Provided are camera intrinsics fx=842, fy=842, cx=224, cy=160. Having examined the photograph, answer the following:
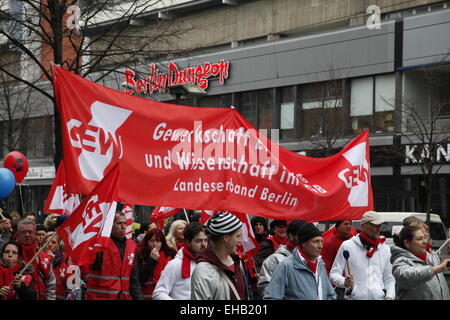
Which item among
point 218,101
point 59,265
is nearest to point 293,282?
point 59,265

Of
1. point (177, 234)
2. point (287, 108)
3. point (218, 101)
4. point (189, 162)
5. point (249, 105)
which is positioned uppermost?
point (218, 101)

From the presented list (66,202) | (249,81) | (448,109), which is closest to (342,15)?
(249,81)

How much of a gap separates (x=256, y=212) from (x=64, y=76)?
2.65m

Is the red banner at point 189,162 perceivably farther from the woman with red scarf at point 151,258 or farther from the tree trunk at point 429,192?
the tree trunk at point 429,192

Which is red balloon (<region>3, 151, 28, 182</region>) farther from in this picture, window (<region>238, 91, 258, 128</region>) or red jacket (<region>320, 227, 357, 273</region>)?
window (<region>238, 91, 258, 128</region>)

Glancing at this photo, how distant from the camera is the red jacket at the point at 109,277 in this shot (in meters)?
8.51

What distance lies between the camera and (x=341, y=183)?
34.3 ft

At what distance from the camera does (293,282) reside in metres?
6.64

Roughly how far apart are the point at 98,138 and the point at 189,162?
3.82 feet

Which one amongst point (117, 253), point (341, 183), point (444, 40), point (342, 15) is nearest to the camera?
point (117, 253)

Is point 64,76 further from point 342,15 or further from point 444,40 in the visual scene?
point 342,15

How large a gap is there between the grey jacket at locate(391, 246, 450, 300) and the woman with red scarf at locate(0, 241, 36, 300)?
3.71 meters

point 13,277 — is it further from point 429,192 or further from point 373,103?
point 373,103

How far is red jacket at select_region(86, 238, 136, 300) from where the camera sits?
27.9 feet
